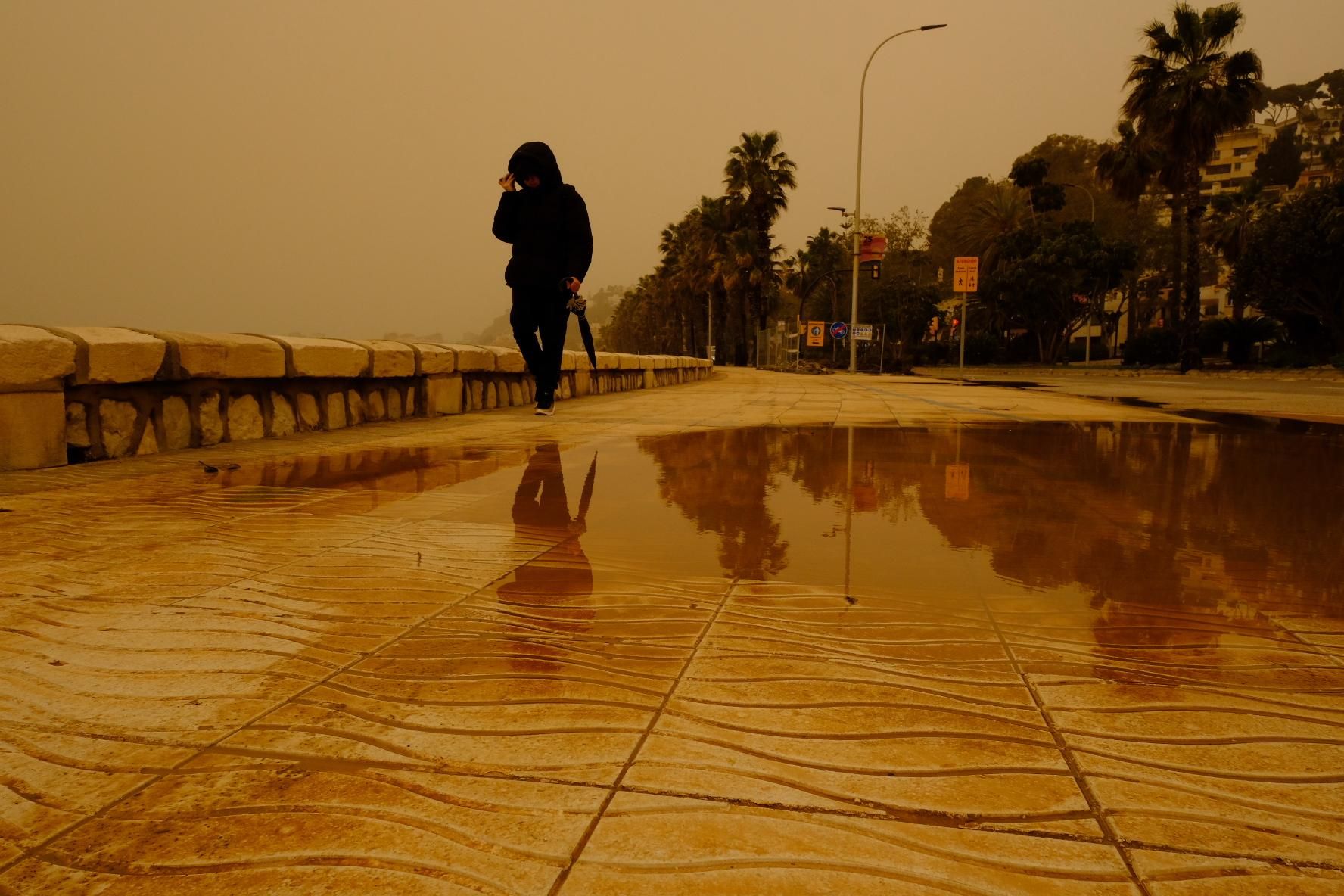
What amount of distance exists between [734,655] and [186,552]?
70.3 inches

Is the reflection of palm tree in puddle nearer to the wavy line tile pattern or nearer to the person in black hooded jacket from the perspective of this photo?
the wavy line tile pattern

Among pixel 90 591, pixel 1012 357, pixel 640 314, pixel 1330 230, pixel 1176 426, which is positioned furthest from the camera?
pixel 640 314

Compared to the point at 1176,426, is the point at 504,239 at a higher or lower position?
higher

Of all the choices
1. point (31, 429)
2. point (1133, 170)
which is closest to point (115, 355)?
point (31, 429)

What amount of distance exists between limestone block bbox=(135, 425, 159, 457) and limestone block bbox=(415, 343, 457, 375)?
8.35 ft

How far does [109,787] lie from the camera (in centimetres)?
112

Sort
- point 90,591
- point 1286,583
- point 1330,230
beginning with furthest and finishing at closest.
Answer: point 1330,230, point 1286,583, point 90,591

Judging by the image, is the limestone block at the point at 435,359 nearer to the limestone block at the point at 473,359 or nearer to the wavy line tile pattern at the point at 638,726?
the limestone block at the point at 473,359

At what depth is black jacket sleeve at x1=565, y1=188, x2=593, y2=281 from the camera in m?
6.39

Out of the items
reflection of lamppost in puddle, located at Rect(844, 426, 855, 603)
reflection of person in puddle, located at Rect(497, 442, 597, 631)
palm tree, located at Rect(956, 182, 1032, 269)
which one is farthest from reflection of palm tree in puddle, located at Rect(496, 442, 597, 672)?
palm tree, located at Rect(956, 182, 1032, 269)

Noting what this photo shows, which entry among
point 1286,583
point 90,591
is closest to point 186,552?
point 90,591

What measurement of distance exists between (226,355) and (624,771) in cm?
467

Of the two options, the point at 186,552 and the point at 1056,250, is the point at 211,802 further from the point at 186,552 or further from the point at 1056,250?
the point at 1056,250

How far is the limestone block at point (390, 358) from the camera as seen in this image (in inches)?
248
